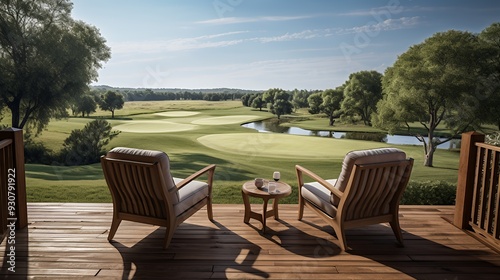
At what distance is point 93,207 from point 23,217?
0.73 m

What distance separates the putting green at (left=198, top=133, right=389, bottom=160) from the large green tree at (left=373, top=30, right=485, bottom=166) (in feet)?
4.49

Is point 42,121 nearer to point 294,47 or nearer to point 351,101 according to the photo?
point 294,47

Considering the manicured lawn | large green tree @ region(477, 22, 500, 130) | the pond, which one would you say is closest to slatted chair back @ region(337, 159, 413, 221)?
the manicured lawn

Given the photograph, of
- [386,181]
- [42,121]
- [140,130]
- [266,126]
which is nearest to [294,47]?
[266,126]

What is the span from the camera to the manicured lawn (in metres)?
7.98

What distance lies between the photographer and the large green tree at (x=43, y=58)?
7.60 meters

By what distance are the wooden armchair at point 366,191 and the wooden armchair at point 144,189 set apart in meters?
1.38

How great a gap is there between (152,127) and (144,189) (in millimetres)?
7598

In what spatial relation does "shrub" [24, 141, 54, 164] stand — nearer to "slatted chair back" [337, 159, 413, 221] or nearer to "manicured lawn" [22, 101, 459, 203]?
"manicured lawn" [22, 101, 459, 203]

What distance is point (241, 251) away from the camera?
8.46 feet

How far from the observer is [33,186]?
19.6ft

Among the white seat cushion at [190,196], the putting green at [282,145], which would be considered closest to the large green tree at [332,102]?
the putting green at [282,145]

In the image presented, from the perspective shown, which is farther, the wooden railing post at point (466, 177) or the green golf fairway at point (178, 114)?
the green golf fairway at point (178, 114)

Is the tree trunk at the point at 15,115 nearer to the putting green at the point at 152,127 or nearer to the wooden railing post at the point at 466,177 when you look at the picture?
the putting green at the point at 152,127
